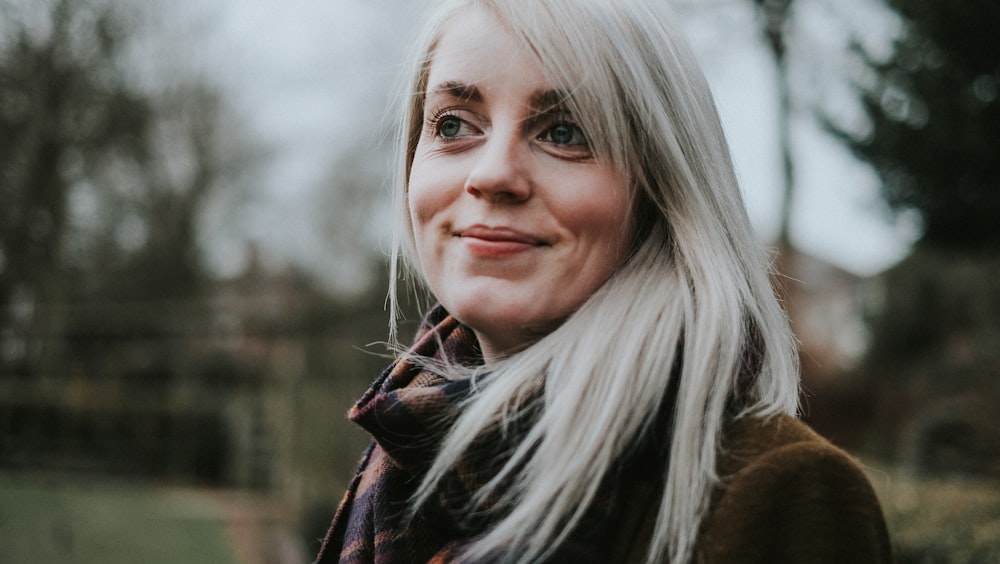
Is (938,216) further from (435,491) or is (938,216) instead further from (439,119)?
(435,491)

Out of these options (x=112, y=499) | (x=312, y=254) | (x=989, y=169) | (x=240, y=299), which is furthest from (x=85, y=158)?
(x=989, y=169)

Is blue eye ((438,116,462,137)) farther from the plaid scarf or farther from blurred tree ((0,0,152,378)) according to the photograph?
blurred tree ((0,0,152,378))

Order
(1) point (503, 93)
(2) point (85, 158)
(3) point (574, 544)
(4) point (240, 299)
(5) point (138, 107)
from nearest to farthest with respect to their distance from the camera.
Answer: (3) point (574, 544), (1) point (503, 93), (2) point (85, 158), (5) point (138, 107), (4) point (240, 299)

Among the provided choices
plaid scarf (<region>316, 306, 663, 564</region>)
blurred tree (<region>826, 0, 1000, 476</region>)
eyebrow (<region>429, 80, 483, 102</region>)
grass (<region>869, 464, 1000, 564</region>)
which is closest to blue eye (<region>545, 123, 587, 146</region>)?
eyebrow (<region>429, 80, 483, 102</region>)

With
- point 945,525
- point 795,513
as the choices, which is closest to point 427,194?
point 795,513

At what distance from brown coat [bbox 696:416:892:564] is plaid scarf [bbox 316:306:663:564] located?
0.42 ft

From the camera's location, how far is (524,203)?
1519 millimetres

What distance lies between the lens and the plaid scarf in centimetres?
133

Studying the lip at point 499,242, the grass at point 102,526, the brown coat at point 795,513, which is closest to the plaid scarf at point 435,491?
the brown coat at point 795,513

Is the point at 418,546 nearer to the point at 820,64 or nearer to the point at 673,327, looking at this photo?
the point at 673,327

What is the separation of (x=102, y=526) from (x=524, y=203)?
9322mm

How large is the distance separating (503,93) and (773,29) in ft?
36.4

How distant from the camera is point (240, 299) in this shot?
45.3 ft

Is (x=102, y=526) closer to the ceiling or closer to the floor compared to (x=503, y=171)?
closer to the floor
